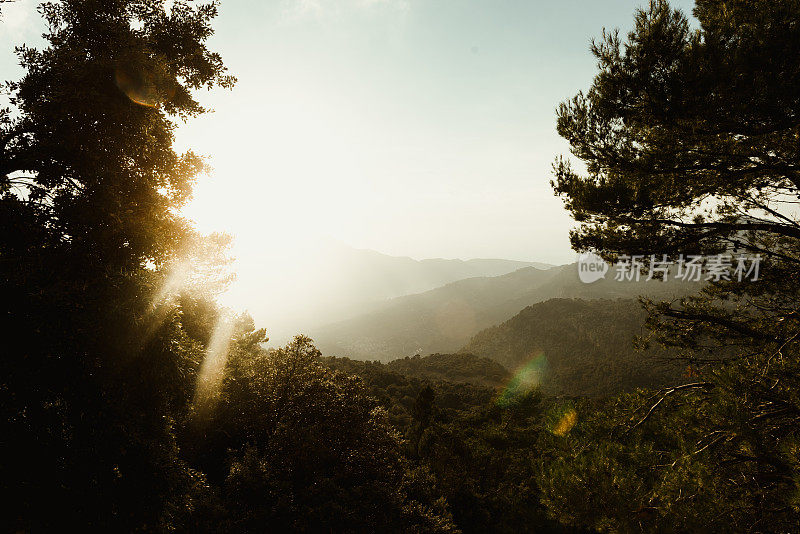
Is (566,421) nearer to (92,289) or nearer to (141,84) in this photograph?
(92,289)

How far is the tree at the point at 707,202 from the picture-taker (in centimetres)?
464

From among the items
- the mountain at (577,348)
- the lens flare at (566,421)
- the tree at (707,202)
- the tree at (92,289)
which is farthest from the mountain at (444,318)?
the tree at (92,289)

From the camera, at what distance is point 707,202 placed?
6.73 metres

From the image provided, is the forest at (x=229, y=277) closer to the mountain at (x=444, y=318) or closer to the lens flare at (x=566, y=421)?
the lens flare at (x=566, y=421)

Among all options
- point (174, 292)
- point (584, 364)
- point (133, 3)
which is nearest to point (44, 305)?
point (174, 292)

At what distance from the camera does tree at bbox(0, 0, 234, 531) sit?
4211 mm

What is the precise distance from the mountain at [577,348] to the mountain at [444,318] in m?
28.1

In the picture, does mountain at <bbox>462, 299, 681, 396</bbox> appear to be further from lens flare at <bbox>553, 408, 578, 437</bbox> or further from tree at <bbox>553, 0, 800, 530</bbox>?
tree at <bbox>553, 0, 800, 530</bbox>

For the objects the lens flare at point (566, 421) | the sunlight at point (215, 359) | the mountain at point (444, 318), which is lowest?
the mountain at point (444, 318)

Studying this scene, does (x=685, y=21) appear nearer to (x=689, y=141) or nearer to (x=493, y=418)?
(x=689, y=141)

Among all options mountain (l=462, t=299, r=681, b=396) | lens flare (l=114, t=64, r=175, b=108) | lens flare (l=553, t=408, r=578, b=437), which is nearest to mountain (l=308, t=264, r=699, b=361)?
mountain (l=462, t=299, r=681, b=396)

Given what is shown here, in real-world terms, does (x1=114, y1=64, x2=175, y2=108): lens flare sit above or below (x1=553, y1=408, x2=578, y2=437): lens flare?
above

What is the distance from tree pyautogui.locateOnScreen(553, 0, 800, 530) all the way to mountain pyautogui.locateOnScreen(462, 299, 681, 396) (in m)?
59.8

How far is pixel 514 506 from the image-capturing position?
658 inches
